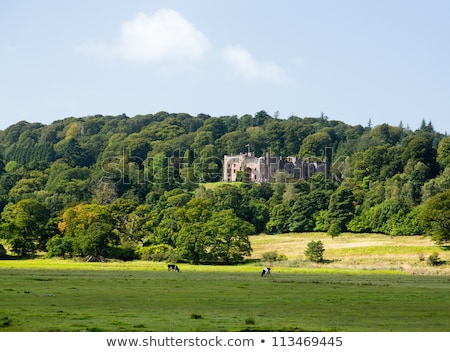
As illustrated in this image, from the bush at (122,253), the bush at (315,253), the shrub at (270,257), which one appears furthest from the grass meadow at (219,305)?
the bush at (122,253)

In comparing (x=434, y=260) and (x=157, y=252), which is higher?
(x=157, y=252)

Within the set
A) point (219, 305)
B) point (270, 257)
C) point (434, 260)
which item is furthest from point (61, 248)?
point (219, 305)

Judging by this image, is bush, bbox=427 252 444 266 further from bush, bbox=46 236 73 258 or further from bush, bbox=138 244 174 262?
bush, bbox=46 236 73 258

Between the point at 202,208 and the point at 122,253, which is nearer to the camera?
the point at 122,253

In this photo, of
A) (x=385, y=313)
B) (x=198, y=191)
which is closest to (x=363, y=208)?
(x=198, y=191)

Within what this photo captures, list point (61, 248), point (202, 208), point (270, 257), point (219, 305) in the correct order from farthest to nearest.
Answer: point (202, 208) < point (61, 248) < point (270, 257) < point (219, 305)

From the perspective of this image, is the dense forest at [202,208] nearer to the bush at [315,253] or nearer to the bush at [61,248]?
the bush at [61,248]

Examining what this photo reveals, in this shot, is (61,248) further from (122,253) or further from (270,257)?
(270,257)

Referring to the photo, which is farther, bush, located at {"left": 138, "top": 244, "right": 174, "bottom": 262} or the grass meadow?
bush, located at {"left": 138, "top": 244, "right": 174, "bottom": 262}

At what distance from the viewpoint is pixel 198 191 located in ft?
529

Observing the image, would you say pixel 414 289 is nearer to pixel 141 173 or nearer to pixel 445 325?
pixel 445 325

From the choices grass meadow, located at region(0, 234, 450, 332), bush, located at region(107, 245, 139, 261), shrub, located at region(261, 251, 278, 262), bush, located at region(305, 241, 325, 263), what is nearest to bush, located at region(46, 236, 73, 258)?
bush, located at region(107, 245, 139, 261)

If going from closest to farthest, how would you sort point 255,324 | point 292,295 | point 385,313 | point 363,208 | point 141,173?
point 255,324 < point 385,313 < point 292,295 < point 363,208 < point 141,173
